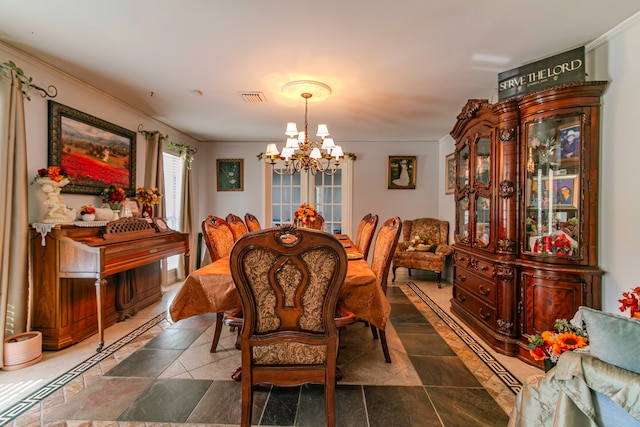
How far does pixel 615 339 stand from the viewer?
0.91 m

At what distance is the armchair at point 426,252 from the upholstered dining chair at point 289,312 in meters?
2.93

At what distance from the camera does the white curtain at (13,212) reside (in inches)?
80.8

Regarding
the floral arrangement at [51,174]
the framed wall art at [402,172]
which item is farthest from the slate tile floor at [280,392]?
the framed wall art at [402,172]

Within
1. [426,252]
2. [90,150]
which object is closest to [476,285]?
[426,252]

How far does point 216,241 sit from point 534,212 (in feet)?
8.63

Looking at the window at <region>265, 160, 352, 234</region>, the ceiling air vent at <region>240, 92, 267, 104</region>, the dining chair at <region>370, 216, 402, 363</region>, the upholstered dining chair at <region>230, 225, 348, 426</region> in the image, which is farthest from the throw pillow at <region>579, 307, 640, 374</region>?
the window at <region>265, 160, 352, 234</region>

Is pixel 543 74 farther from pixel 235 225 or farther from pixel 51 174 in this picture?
pixel 51 174

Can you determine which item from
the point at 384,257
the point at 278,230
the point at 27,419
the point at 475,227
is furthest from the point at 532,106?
the point at 27,419

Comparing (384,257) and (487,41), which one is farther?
(384,257)

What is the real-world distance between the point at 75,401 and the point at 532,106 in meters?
3.75

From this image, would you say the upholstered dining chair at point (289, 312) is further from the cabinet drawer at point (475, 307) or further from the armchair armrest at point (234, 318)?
the cabinet drawer at point (475, 307)

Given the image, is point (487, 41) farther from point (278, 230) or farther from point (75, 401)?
point (75, 401)

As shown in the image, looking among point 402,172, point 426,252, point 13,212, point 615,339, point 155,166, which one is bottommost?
point 426,252

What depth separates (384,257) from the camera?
2.22 metres
